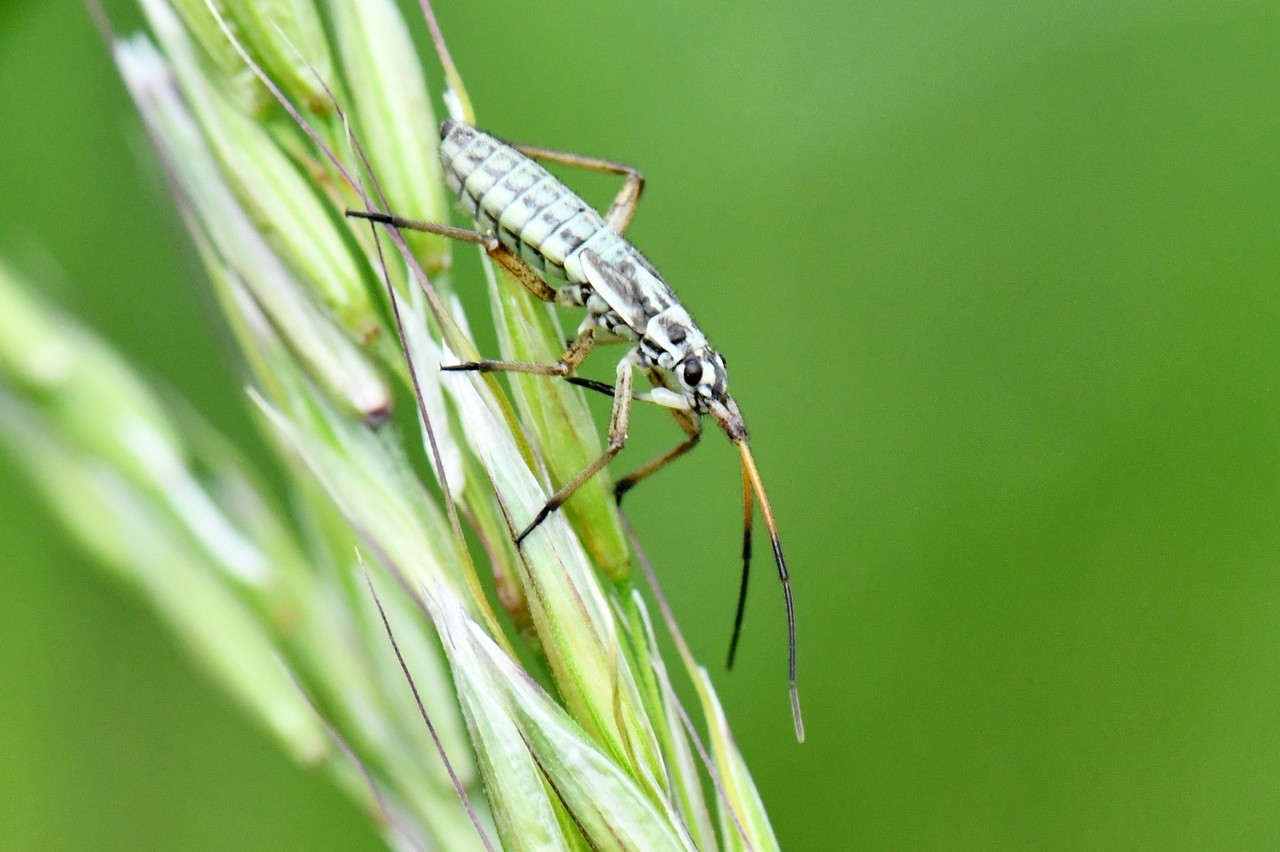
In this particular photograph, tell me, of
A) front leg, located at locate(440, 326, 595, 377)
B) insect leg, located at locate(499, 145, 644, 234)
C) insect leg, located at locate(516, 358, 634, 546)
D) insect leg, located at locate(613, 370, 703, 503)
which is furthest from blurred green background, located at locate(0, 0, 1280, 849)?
front leg, located at locate(440, 326, 595, 377)

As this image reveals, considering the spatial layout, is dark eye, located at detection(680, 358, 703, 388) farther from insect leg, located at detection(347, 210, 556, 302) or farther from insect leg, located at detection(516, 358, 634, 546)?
insect leg, located at detection(347, 210, 556, 302)

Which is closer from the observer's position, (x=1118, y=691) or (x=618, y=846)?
(x=618, y=846)

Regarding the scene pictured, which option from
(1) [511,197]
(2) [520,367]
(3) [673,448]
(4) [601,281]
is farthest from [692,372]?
(2) [520,367]

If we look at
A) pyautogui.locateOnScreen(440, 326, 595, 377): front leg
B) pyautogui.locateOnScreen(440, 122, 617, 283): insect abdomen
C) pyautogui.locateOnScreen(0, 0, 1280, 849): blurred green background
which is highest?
pyautogui.locateOnScreen(440, 122, 617, 283): insect abdomen

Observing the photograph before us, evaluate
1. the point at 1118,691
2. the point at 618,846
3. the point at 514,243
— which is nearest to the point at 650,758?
the point at 618,846

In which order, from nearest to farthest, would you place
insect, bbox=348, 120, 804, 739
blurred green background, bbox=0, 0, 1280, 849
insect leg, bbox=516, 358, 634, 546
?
insect leg, bbox=516, 358, 634, 546
insect, bbox=348, 120, 804, 739
blurred green background, bbox=0, 0, 1280, 849

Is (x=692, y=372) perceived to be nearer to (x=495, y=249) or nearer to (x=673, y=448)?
(x=673, y=448)

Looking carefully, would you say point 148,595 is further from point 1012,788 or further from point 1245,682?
point 1245,682

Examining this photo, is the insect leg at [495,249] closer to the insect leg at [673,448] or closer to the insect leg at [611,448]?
the insect leg at [611,448]
